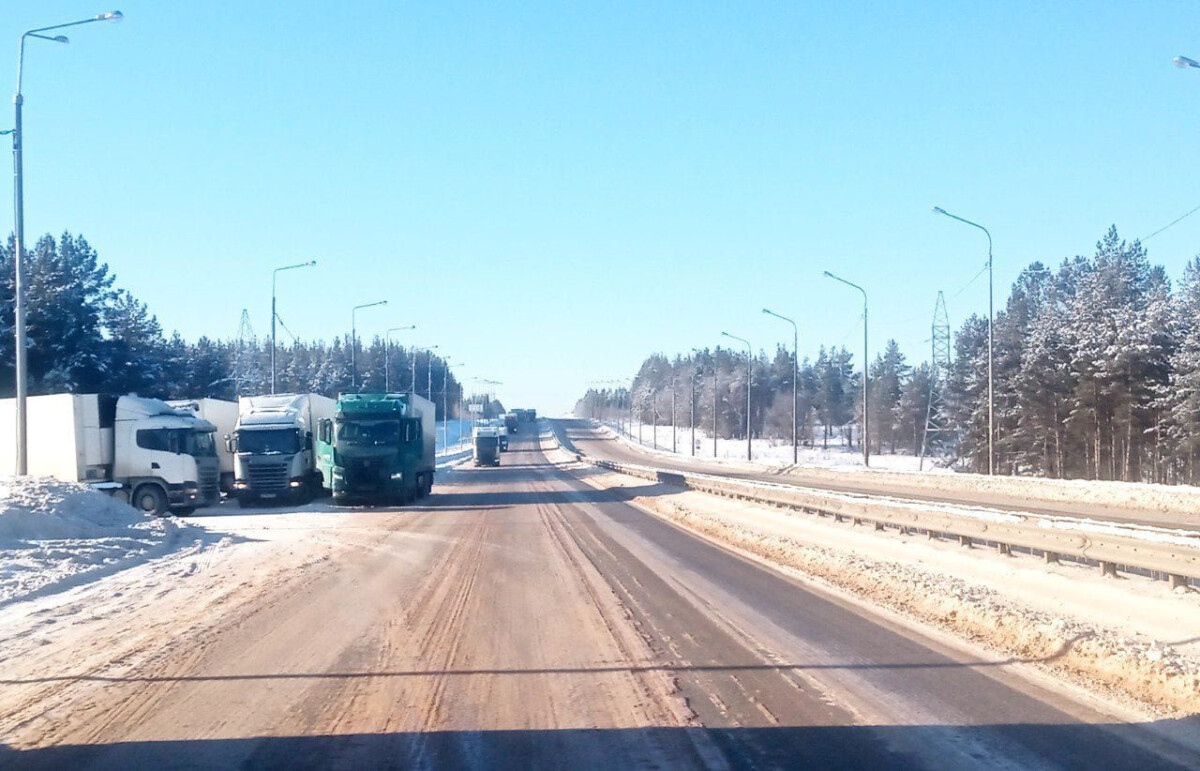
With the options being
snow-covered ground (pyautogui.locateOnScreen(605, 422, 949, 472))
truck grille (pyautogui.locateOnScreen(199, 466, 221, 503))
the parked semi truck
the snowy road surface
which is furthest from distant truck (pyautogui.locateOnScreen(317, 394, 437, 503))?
snow-covered ground (pyautogui.locateOnScreen(605, 422, 949, 472))

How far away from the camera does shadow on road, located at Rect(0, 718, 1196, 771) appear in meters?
6.80

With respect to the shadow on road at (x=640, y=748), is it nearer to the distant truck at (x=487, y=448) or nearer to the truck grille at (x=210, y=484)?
the truck grille at (x=210, y=484)

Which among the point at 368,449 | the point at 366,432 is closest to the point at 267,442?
the point at 366,432

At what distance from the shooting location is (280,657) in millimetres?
10406

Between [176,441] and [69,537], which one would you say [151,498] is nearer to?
[176,441]

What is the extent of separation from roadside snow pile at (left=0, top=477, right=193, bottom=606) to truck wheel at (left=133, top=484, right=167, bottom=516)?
24.5ft

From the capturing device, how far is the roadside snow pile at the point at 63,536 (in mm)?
16109

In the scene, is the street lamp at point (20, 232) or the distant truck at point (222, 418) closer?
the street lamp at point (20, 232)

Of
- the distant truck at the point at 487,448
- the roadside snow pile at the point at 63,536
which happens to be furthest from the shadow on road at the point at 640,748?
the distant truck at the point at 487,448

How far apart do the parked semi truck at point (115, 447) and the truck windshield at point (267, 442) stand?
258 centimetres

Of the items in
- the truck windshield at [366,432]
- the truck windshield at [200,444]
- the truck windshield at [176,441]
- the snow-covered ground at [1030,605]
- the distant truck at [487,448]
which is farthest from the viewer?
the distant truck at [487,448]

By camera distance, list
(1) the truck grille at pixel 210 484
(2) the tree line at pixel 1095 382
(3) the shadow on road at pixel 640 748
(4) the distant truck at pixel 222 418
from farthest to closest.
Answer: (2) the tree line at pixel 1095 382, (4) the distant truck at pixel 222 418, (1) the truck grille at pixel 210 484, (3) the shadow on road at pixel 640 748

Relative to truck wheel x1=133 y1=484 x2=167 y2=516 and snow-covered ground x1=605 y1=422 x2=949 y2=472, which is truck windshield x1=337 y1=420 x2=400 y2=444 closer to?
truck wheel x1=133 y1=484 x2=167 y2=516

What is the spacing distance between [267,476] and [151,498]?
451 centimetres
